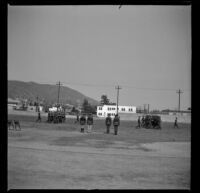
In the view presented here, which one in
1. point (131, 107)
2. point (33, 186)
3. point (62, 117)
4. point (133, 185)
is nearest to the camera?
point (33, 186)

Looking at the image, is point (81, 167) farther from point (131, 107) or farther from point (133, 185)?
point (131, 107)

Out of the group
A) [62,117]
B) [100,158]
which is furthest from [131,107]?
[100,158]

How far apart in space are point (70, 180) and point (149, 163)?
340 cm

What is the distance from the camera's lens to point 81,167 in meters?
7.50
